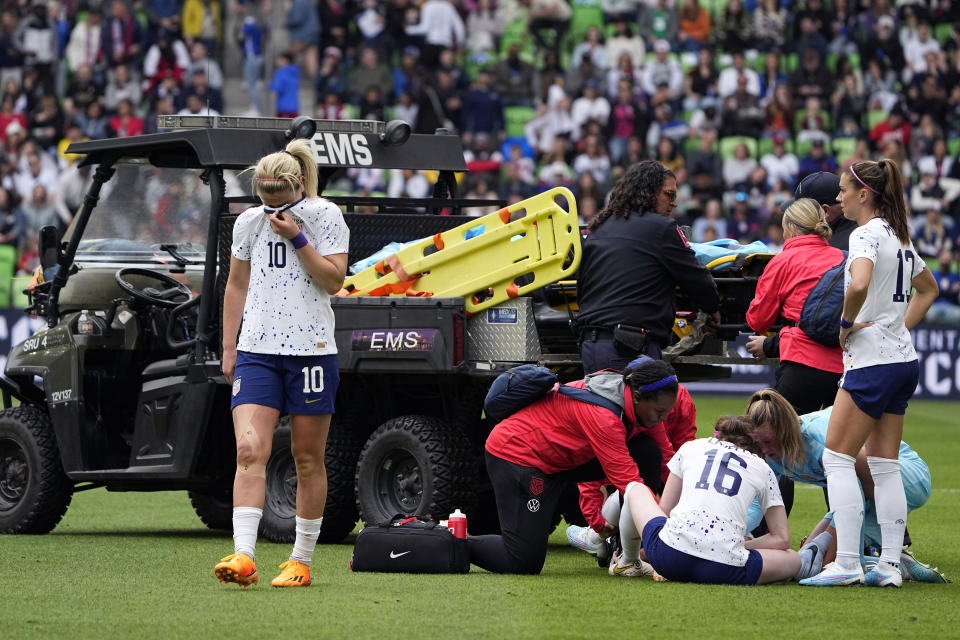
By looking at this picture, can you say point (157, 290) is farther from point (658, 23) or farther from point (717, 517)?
point (658, 23)

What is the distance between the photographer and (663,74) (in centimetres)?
2583

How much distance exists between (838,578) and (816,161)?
57.8ft

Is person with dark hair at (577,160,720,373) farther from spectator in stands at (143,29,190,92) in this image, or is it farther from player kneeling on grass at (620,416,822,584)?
spectator in stands at (143,29,190,92)

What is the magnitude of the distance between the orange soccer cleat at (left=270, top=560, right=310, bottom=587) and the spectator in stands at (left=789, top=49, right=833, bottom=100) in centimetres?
1982

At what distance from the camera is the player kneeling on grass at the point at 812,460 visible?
7.26 meters

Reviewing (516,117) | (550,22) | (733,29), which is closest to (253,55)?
(516,117)

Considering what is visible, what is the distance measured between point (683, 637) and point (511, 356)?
3263 mm

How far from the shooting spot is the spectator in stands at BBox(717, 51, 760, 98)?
999 inches

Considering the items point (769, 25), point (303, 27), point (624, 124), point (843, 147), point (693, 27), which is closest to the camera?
point (843, 147)

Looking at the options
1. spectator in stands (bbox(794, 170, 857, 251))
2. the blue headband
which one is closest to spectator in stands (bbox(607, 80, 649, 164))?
spectator in stands (bbox(794, 170, 857, 251))

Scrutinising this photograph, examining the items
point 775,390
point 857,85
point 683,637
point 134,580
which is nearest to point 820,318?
point 775,390

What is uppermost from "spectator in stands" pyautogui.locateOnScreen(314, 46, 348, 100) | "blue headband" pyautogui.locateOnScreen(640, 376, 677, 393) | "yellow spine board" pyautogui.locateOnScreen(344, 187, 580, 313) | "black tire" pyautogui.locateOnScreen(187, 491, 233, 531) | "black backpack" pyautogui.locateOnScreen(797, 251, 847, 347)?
"spectator in stands" pyautogui.locateOnScreen(314, 46, 348, 100)

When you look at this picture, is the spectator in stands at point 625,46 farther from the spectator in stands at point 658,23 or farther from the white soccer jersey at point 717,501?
the white soccer jersey at point 717,501

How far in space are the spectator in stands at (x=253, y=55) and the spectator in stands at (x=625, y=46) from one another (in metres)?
5.48
